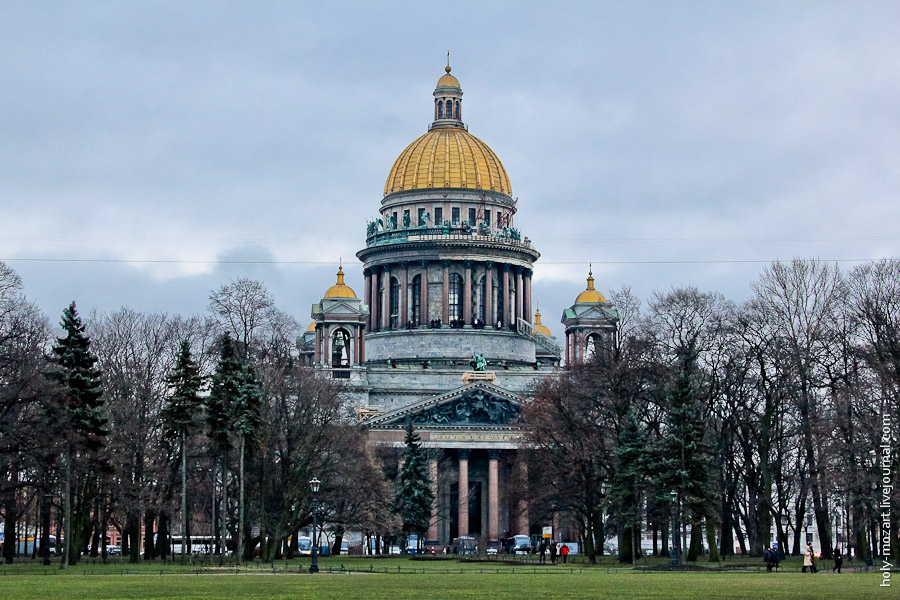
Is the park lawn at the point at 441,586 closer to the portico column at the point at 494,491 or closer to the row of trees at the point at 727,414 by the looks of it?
the row of trees at the point at 727,414

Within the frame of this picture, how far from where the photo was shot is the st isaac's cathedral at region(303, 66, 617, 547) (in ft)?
407

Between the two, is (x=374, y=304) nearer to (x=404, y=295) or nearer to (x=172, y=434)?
(x=404, y=295)

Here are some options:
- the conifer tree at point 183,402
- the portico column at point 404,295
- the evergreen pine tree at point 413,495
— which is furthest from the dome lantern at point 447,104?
the conifer tree at point 183,402

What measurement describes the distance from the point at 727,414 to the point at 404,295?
6073 centimetres

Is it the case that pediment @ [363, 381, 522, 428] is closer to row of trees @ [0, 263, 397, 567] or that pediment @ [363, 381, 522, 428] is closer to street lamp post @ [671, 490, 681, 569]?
row of trees @ [0, 263, 397, 567]

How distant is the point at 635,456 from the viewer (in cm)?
7312

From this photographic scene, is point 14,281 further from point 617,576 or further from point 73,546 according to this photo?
point 617,576

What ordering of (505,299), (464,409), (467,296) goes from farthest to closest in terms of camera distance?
(505,299)
(467,296)
(464,409)

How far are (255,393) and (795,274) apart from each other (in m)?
26.5

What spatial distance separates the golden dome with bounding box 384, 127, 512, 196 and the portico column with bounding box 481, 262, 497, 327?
6945 millimetres

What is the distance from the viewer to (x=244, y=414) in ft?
238

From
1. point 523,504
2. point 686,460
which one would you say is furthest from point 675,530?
point 523,504

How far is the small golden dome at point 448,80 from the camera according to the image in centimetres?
14706

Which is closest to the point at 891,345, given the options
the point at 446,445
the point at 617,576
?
the point at 617,576
